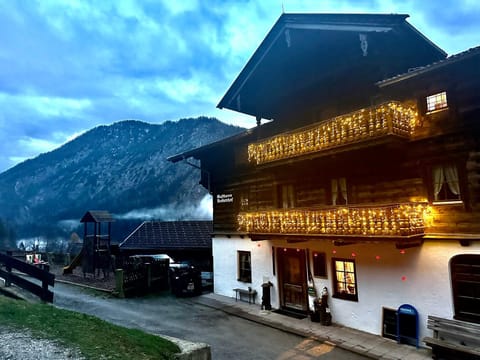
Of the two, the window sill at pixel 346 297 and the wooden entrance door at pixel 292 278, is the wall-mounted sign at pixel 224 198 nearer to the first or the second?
the wooden entrance door at pixel 292 278

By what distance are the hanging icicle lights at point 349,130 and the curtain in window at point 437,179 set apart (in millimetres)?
1441

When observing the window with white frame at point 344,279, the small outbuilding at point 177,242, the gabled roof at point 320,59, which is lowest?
the window with white frame at point 344,279

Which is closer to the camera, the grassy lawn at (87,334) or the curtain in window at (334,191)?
the grassy lawn at (87,334)

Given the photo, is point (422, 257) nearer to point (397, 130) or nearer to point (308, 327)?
point (397, 130)

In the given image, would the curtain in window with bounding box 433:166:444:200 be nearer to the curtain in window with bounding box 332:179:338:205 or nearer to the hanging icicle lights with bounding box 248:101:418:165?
the hanging icicle lights with bounding box 248:101:418:165

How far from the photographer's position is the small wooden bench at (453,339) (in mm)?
9391

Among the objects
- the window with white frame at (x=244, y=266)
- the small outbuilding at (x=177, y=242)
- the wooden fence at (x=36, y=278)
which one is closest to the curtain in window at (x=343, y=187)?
the window with white frame at (x=244, y=266)

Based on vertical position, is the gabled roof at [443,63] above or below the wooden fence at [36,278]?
above

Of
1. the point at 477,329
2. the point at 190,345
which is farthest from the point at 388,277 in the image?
the point at 190,345

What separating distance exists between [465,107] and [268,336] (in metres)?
10.1

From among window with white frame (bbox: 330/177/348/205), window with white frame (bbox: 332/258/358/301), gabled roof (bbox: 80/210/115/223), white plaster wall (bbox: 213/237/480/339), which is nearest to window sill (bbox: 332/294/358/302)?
window with white frame (bbox: 332/258/358/301)

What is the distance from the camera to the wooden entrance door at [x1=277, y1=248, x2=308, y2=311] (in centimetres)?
1530

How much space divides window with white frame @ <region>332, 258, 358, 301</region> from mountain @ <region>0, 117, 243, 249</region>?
54.5 metres

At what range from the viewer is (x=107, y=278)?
23.4 metres
